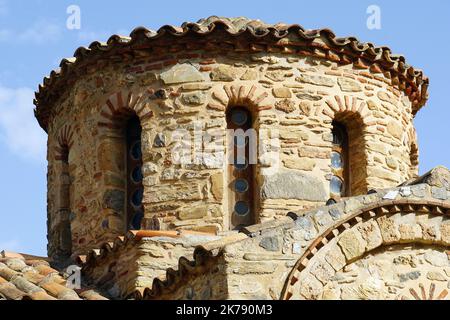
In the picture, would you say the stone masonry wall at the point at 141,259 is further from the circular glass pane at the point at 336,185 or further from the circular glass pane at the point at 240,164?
the circular glass pane at the point at 336,185

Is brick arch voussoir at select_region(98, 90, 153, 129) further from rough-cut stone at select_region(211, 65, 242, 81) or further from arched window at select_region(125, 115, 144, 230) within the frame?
rough-cut stone at select_region(211, 65, 242, 81)

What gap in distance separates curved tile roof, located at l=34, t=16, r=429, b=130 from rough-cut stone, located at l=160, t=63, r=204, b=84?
0.29 metres

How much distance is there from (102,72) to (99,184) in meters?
1.34

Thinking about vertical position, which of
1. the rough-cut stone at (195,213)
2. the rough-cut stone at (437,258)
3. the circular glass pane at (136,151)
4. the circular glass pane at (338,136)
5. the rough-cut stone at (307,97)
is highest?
the rough-cut stone at (307,97)

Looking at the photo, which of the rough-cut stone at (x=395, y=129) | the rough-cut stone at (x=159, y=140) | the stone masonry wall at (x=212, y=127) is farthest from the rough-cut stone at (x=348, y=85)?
the rough-cut stone at (x=159, y=140)

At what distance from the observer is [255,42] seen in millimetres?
14500

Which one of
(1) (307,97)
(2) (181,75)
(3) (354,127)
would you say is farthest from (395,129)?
(2) (181,75)

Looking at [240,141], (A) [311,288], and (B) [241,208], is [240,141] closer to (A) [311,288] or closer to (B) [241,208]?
(B) [241,208]

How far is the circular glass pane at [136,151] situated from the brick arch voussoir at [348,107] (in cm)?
212

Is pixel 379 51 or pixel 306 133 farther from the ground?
pixel 379 51

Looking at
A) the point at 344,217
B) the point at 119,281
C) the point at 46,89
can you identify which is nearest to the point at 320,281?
the point at 344,217

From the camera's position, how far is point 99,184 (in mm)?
14641

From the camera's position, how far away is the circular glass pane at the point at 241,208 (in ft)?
46.4
